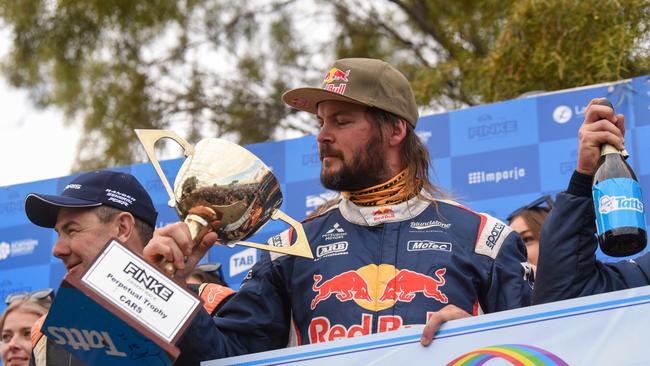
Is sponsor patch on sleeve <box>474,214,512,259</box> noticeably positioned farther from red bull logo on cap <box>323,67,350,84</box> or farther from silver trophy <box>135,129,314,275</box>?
red bull logo on cap <box>323,67,350,84</box>

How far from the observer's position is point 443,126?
545 centimetres

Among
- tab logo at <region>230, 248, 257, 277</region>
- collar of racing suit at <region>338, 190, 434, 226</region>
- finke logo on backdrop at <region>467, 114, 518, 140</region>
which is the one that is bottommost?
collar of racing suit at <region>338, 190, 434, 226</region>

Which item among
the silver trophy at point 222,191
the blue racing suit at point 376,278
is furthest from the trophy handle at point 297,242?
the blue racing suit at point 376,278

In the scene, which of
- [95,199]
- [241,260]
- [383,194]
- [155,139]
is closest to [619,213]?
[383,194]

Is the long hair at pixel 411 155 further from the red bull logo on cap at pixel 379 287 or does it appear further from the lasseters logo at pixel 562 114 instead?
the lasseters logo at pixel 562 114

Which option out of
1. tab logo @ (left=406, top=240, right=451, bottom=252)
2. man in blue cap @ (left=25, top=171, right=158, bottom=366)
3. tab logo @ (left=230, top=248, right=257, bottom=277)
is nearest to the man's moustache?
tab logo @ (left=406, top=240, right=451, bottom=252)

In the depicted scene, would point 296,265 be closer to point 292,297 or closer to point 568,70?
point 292,297

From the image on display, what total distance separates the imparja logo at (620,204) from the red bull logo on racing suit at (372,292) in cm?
57

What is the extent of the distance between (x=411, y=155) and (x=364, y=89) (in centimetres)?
28

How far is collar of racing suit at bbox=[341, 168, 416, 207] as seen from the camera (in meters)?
3.31

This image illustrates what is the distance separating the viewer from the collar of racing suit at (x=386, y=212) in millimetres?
3254

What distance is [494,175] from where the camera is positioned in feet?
17.3

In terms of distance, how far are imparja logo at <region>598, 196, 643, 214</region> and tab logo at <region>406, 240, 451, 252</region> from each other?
0.59 metres

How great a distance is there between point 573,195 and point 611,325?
54cm
